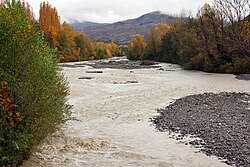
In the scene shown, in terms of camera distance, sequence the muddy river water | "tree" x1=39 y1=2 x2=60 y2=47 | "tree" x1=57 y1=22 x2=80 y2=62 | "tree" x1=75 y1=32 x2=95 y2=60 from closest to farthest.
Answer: the muddy river water < "tree" x1=39 y1=2 x2=60 y2=47 < "tree" x1=57 y1=22 x2=80 y2=62 < "tree" x1=75 y1=32 x2=95 y2=60

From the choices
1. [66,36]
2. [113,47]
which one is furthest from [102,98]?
[113,47]

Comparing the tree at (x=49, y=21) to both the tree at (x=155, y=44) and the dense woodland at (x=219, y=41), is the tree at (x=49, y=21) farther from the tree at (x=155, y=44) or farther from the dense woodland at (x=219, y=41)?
the dense woodland at (x=219, y=41)

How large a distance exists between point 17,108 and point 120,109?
38.7 feet

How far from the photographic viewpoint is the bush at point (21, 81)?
336 inches

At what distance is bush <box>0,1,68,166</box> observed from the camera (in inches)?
336

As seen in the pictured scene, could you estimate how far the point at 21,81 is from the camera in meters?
9.01

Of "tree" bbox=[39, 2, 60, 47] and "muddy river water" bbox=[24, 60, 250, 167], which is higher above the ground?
"tree" bbox=[39, 2, 60, 47]

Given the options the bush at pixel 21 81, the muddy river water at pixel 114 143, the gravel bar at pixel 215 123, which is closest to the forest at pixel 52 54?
the bush at pixel 21 81

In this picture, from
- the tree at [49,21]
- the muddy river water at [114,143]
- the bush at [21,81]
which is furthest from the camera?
the tree at [49,21]

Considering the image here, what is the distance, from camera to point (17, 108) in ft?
29.2

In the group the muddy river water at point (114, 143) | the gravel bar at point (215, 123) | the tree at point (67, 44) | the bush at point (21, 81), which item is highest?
the tree at point (67, 44)

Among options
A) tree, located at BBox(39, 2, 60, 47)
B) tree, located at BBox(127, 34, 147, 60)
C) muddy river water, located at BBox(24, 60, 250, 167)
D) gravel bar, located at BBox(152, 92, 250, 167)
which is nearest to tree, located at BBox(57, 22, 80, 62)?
tree, located at BBox(39, 2, 60, 47)

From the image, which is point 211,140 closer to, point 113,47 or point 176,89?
point 176,89

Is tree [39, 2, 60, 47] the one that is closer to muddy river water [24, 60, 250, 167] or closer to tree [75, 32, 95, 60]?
tree [75, 32, 95, 60]
